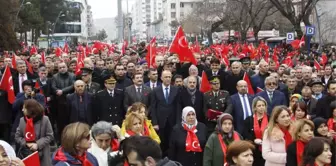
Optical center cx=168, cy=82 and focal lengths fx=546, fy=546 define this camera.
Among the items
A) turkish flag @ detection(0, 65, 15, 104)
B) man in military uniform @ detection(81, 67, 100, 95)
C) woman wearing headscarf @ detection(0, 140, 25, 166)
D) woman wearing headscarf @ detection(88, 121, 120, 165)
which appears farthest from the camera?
man in military uniform @ detection(81, 67, 100, 95)

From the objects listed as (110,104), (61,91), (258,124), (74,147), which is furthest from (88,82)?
(74,147)

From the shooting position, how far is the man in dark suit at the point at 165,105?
966 centimetres

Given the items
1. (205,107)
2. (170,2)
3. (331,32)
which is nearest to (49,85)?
(205,107)

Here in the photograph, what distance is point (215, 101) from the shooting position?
30.7 ft

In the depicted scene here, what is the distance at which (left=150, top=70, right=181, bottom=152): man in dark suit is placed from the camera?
9664mm

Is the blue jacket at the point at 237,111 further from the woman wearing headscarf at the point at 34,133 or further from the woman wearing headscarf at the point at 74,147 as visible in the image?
the woman wearing headscarf at the point at 74,147

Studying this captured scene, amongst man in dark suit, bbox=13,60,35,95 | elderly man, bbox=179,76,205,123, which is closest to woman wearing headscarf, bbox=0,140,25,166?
elderly man, bbox=179,76,205,123

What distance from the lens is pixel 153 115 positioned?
31.6 ft

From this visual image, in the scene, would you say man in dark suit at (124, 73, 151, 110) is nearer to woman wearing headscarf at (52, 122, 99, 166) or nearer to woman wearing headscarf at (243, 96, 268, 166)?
woman wearing headscarf at (243, 96, 268, 166)

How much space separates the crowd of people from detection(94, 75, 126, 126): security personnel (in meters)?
0.02

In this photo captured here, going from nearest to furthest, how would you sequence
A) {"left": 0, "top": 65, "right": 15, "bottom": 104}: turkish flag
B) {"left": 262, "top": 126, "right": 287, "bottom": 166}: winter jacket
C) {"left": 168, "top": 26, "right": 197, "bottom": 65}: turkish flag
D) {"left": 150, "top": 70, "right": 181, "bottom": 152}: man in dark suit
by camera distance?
{"left": 262, "top": 126, "right": 287, "bottom": 166}: winter jacket < {"left": 150, "top": 70, "right": 181, "bottom": 152}: man in dark suit < {"left": 0, "top": 65, "right": 15, "bottom": 104}: turkish flag < {"left": 168, "top": 26, "right": 197, "bottom": 65}: turkish flag

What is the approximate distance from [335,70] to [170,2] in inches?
5867

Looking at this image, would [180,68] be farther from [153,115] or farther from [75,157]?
[75,157]

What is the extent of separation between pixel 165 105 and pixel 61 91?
241cm
